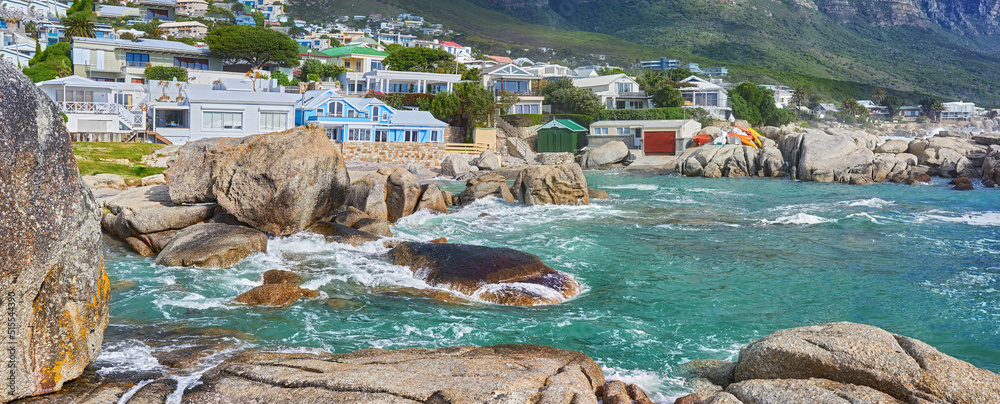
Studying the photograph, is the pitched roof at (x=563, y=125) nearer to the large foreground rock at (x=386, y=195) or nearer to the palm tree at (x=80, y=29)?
the large foreground rock at (x=386, y=195)

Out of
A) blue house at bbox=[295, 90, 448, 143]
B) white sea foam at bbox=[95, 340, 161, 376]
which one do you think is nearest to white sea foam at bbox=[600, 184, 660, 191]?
blue house at bbox=[295, 90, 448, 143]

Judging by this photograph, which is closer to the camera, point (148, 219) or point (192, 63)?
point (148, 219)

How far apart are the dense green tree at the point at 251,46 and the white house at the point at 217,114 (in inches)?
1162

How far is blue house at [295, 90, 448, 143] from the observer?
186ft

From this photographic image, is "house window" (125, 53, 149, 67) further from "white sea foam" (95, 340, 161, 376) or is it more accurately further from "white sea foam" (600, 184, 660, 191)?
"white sea foam" (95, 340, 161, 376)

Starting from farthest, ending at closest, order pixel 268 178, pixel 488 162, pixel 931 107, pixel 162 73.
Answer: pixel 931 107
pixel 162 73
pixel 488 162
pixel 268 178

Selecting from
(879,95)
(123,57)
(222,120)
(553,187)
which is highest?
(879,95)

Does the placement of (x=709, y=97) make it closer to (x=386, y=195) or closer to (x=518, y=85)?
(x=518, y=85)

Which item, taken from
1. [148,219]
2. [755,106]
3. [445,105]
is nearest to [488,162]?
[445,105]

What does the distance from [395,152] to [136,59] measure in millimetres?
42095

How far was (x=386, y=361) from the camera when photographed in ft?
28.7

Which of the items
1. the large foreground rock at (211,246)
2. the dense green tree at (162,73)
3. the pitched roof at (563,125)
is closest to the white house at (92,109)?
the dense green tree at (162,73)

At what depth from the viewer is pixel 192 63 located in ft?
272

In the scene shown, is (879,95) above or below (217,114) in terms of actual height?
above
